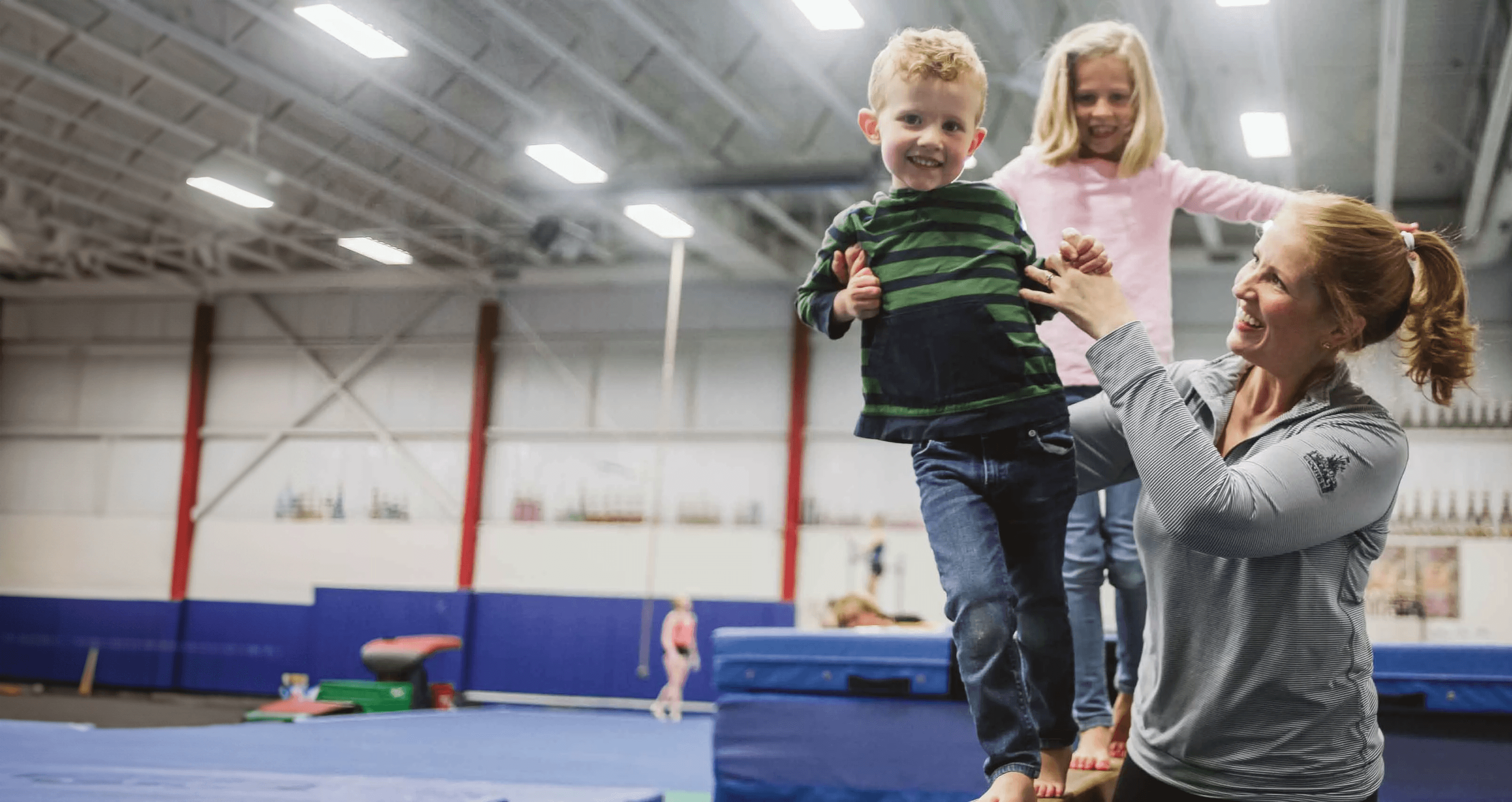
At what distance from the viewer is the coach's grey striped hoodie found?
4.91ft

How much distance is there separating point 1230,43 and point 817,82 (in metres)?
2.55

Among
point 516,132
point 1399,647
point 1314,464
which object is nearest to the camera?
point 1314,464

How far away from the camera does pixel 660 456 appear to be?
437 inches

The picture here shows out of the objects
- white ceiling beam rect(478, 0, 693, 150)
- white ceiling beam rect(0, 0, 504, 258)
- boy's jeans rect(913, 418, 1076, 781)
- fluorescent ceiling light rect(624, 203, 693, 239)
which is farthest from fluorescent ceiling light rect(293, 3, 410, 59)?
boy's jeans rect(913, 418, 1076, 781)

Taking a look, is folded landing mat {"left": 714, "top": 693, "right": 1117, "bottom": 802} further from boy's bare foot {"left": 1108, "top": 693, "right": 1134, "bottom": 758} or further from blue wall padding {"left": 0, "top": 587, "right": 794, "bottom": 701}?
blue wall padding {"left": 0, "top": 587, "right": 794, "bottom": 701}

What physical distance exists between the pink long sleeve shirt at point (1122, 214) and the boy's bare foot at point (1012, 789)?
0.88 meters

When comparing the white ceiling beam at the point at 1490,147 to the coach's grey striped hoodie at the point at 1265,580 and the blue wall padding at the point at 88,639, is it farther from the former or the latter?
the blue wall padding at the point at 88,639

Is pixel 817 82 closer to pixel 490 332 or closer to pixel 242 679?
pixel 490 332

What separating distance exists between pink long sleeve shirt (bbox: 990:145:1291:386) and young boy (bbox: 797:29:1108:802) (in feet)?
1.65

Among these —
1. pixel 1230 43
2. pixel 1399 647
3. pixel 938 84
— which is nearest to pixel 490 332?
pixel 1230 43

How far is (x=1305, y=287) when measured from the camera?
1.60 meters

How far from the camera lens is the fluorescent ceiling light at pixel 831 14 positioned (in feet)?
21.2

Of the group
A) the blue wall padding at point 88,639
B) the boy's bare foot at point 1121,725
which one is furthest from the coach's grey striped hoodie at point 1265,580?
the blue wall padding at point 88,639

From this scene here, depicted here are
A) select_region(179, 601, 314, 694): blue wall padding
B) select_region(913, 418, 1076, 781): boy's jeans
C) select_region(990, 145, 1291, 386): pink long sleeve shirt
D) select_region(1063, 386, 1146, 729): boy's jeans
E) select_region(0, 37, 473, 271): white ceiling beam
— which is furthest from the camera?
select_region(179, 601, 314, 694): blue wall padding
